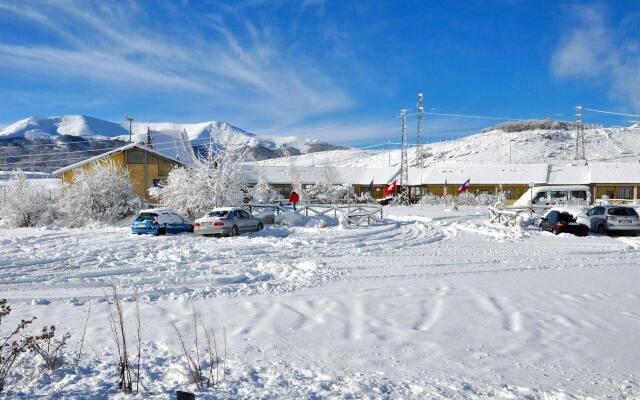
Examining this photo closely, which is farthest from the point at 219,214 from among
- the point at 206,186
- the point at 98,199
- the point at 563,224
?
the point at 563,224

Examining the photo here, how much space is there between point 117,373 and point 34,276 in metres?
7.63

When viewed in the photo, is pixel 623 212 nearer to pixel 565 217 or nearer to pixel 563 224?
pixel 565 217

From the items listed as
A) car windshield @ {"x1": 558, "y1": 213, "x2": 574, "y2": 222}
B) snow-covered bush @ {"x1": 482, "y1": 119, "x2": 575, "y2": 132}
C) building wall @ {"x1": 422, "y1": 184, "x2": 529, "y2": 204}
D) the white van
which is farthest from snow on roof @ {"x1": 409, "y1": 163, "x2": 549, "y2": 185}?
snow-covered bush @ {"x1": 482, "y1": 119, "x2": 575, "y2": 132}

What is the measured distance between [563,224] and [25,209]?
30.3 metres

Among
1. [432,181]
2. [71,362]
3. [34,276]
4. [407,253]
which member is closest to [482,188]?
[432,181]

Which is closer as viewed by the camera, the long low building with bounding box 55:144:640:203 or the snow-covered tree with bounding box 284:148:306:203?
the long low building with bounding box 55:144:640:203

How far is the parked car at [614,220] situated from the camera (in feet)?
70.6

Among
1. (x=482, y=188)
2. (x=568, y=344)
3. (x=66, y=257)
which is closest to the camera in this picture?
(x=568, y=344)

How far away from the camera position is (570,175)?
198 ft

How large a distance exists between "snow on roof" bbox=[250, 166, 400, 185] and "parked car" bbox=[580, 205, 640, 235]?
44.8 m

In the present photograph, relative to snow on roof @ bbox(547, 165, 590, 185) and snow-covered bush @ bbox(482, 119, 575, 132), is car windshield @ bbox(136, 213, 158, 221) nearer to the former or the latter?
snow on roof @ bbox(547, 165, 590, 185)

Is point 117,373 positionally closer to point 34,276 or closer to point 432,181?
point 34,276

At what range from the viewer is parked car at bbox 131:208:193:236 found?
72.1ft

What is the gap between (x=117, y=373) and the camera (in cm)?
508
